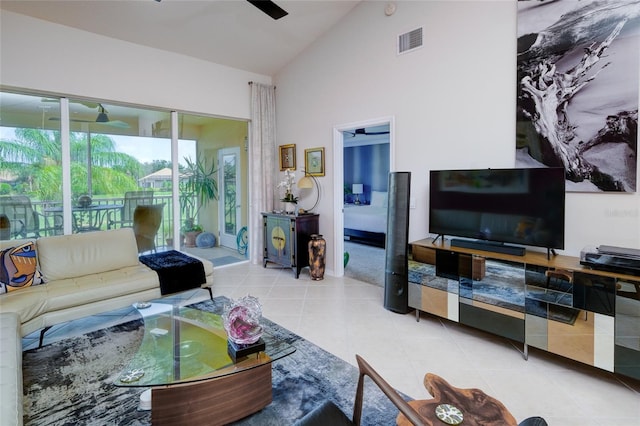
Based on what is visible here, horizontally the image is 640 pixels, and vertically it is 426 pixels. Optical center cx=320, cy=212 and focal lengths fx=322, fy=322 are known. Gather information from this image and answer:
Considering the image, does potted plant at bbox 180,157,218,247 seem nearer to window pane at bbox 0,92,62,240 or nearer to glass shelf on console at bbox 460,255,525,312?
window pane at bbox 0,92,62,240

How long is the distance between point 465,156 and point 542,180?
807 mm

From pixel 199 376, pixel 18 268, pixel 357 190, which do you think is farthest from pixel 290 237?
pixel 357 190

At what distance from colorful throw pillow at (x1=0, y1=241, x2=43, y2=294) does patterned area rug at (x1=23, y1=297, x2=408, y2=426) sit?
622 millimetres

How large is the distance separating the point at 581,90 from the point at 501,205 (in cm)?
106

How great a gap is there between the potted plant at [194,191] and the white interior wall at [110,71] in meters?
0.85

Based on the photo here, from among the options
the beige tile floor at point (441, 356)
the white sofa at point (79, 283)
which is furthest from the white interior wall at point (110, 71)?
the beige tile floor at point (441, 356)

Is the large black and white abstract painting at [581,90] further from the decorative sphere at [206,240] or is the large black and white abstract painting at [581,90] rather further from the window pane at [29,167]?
the window pane at [29,167]

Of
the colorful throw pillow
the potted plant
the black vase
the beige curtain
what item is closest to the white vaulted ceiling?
the beige curtain

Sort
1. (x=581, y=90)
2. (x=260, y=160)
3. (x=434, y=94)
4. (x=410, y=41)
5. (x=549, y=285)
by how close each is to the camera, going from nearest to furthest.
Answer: (x=549, y=285) → (x=581, y=90) → (x=434, y=94) → (x=410, y=41) → (x=260, y=160)

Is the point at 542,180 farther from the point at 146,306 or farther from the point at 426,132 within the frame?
the point at 146,306

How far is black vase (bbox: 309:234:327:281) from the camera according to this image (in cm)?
453

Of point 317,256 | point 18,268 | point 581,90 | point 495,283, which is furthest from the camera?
point 317,256

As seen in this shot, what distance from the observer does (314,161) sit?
16.1ft

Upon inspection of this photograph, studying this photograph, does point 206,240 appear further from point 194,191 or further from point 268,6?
point 268,6
